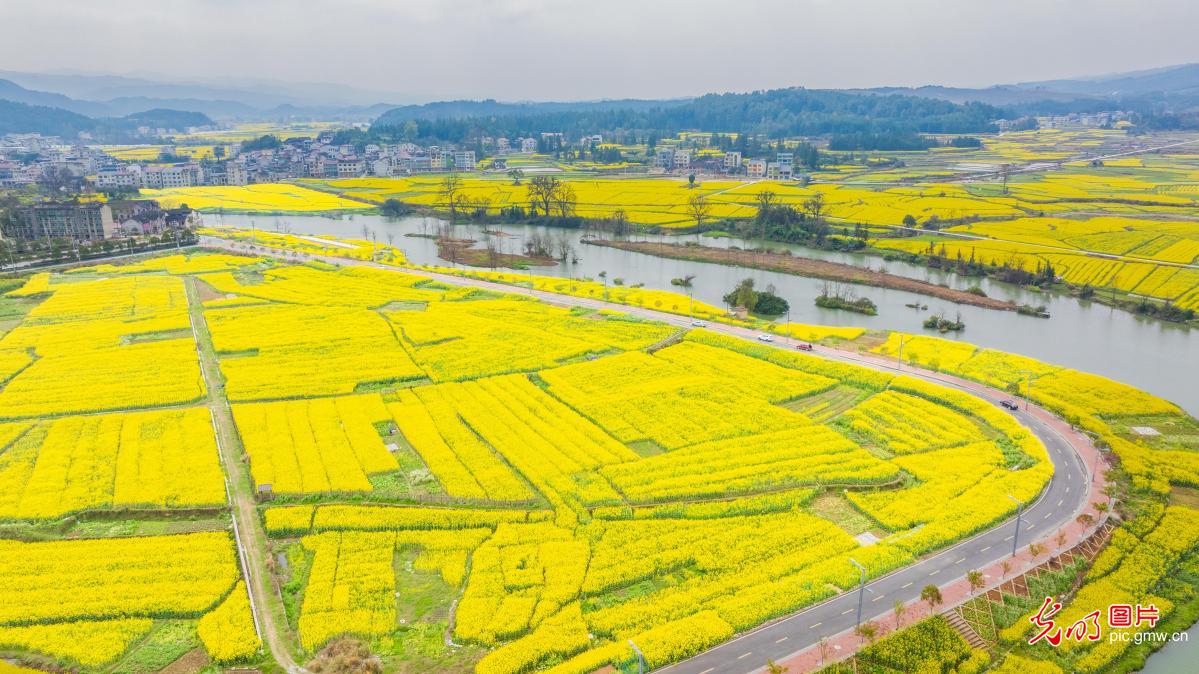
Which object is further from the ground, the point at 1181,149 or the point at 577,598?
the point at 1181,149

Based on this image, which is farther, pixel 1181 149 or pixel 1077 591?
pixel 1181 149

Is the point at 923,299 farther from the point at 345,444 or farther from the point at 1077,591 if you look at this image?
the point at 345,444

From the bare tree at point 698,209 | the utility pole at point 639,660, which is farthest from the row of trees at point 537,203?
the utility pole at point 639,660

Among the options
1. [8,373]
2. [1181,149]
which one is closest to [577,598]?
[8,373]

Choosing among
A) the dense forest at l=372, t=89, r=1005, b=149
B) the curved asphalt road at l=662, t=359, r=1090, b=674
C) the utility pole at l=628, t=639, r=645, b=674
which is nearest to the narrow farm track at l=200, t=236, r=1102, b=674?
the curved asphalt road at l=662, t=359, r=1090, b=674

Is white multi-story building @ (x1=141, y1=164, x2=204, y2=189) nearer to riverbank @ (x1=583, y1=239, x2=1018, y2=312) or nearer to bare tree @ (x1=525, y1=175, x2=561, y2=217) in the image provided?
bare tree @ (x1=525, y1=175, x2=561, y2=217)

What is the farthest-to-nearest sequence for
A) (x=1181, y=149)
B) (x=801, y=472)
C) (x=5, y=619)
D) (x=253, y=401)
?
(x=1181, y=149), (x=253, y=401), (x=801, y=472), (x=5, y=619)

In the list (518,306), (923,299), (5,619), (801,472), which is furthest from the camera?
(923,299)
